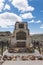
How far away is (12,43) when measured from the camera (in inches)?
1125

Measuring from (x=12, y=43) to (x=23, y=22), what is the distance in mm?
3193

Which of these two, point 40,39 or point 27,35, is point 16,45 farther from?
point 40,39

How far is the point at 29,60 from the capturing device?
54.8 ft

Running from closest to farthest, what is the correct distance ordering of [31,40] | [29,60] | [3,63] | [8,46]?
[3,63] → [29,60] → [8,46] → [31,40]

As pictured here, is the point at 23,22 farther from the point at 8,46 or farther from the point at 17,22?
the point at 8,46

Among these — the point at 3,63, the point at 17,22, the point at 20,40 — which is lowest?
the point at 3,63

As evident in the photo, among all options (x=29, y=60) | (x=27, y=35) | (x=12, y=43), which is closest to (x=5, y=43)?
(x=12, y=43)

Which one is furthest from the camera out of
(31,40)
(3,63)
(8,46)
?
(31,40)

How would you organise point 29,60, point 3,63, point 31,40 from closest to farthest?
point 3,63 < point 29,60 < point 31,40

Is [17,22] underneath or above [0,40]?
above

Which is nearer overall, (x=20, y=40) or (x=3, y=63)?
(x=3, y=63)

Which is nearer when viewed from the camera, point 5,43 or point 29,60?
point 29,60

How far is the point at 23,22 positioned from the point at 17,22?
2.75 feet

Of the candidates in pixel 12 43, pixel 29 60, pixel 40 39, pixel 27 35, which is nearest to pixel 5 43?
pixel 12 43
